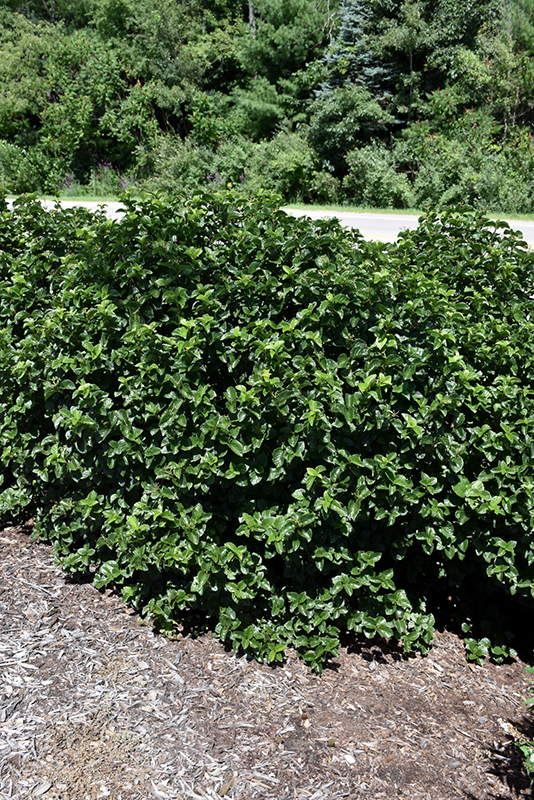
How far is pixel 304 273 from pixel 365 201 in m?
16.7

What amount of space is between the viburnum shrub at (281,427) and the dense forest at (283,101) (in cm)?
1508

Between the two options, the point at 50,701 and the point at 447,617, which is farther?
the point at 447,617

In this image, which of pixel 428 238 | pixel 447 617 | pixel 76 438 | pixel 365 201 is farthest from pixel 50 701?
pixel 365 201

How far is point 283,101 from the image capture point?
23.1m

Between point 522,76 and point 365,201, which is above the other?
point 522,76

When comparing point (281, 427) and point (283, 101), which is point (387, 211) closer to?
point (283, 101)

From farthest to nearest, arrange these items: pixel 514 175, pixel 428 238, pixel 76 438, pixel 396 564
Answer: pixel 514 175 < pixel 428 238 < pixel 396 564 < pixel 76 438

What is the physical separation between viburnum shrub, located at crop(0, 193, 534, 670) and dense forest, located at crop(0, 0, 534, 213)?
1508 cm

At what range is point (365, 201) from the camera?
18.9 m

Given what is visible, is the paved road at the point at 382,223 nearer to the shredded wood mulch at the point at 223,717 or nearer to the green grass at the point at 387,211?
the green grass at the point at 387,211

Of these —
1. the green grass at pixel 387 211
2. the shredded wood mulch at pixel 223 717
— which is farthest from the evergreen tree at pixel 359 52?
the shredded wood mulch at pixel 223 717

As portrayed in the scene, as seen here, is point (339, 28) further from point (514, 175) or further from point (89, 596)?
point (89, 596)

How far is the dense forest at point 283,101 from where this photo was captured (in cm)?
1916

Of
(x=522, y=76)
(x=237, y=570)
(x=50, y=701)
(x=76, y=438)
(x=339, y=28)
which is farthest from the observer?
(x=339, y=28)
